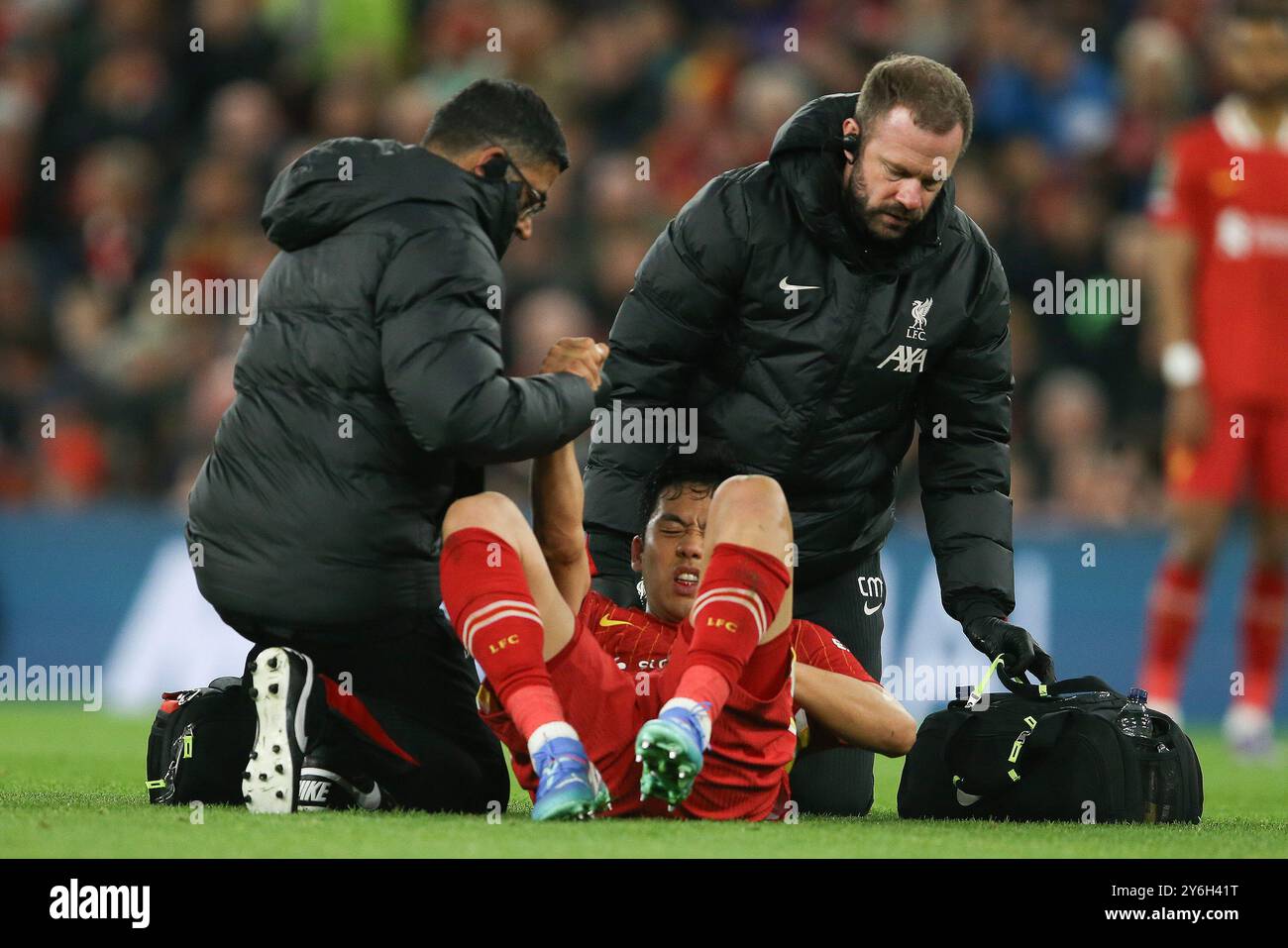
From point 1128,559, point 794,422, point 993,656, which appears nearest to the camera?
point 993,656

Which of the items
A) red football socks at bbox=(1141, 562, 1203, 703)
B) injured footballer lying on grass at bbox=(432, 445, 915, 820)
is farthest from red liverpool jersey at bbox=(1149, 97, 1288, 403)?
injured footballer lying on grass at bbox=(432, 445, 915, 820)

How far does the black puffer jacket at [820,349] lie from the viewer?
482cm

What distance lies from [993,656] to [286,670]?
1.65m

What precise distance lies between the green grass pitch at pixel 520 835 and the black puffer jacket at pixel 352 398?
51 centimetres

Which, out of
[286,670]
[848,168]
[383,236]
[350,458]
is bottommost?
[286,670]

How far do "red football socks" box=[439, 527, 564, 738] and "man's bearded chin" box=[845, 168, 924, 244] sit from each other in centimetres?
134

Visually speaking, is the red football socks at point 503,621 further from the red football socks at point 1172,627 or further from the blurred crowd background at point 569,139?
the blurred crowd background at point 569,139

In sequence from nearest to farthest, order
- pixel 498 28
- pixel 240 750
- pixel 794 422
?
pixel 240 750 < pixel 794 422 < pixel 498 28

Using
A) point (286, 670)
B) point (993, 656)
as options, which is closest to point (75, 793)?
point (286, 670)

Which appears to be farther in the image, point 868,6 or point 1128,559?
point 868,6

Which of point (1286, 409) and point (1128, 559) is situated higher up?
point (1286, 409)

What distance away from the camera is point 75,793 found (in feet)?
15.8

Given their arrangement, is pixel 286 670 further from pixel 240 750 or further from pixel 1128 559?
pixel 1128 559

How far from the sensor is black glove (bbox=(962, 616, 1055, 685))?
4477mm
